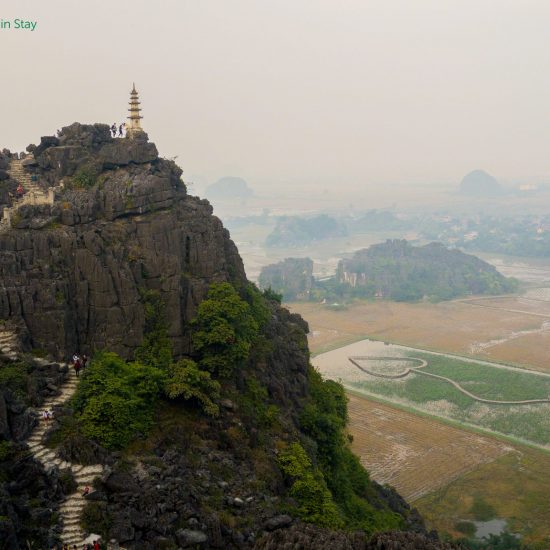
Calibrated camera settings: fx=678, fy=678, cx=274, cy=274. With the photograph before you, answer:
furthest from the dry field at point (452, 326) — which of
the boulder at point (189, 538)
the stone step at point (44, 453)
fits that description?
the stone step at point (44, 453)

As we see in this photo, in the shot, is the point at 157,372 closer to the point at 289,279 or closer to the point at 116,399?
the point at 116,399

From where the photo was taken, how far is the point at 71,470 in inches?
954

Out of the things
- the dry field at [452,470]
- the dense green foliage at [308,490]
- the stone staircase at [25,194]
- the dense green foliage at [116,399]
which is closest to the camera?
the dense green foliage at [116,399]


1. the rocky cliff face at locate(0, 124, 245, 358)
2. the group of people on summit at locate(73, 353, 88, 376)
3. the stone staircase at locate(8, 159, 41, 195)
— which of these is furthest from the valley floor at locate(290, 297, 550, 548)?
the stone staircase at locate(8, 159, 41, 195)

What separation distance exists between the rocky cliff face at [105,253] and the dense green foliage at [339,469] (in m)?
9.06

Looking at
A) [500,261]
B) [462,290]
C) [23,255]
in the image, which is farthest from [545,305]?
[23,255]

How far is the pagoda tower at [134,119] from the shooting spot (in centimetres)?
3975

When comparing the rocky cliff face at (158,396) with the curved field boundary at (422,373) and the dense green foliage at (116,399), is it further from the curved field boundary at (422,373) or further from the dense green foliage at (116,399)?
the curved field boundary at (422,373)

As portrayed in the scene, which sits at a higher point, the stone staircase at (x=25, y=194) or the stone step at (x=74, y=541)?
the stone staircase at (x=25, y=194)

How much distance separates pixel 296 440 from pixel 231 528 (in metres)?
9.18

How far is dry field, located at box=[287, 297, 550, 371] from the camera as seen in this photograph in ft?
303

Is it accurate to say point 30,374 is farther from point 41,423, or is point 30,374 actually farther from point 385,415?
point 385,415

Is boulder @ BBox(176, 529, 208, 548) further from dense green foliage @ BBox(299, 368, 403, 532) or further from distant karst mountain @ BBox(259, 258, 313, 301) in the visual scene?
distant karst mountain @ BBox(259, 258, 313, 301)

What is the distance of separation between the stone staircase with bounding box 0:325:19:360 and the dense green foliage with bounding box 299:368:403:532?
50.0 ft
